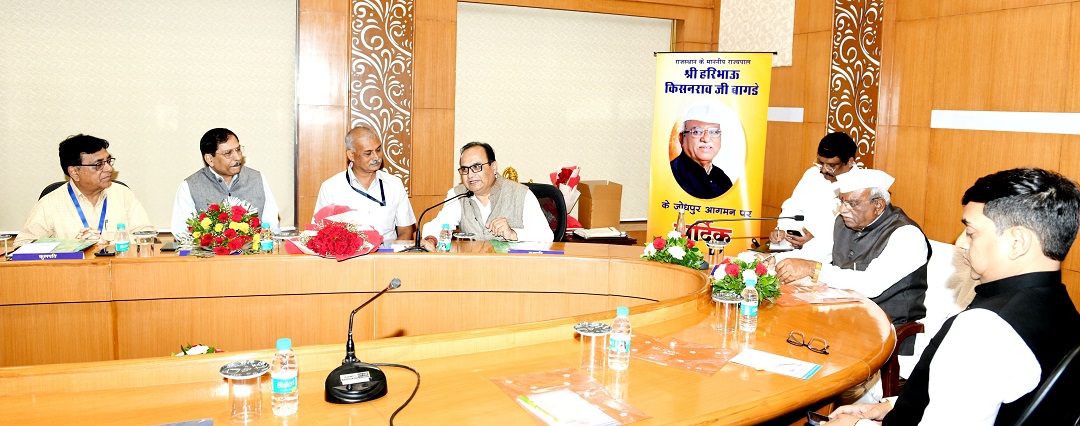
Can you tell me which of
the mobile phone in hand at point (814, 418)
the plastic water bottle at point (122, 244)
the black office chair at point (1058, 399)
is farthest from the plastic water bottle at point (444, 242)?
the black office chair at point (1058, 399)

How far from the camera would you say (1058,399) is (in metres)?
1.82

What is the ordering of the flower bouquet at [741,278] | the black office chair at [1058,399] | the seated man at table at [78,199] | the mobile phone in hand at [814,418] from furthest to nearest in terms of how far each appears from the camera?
the seated man at table at [78,199], the flower bouquet at [741,278], the mobile phone in hand at [814,418], the black office chair at [1058,399]

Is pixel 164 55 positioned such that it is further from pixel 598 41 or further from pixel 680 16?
pixel 680 16

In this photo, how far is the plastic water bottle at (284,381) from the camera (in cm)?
186

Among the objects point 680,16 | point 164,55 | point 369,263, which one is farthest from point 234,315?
point 680,16

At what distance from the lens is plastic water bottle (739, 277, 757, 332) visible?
9.12 ft

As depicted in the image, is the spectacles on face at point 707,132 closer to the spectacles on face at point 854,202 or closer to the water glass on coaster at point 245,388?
the spectacles on face at point 854,202

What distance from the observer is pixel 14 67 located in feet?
19.2

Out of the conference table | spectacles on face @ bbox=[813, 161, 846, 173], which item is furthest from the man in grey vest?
spectacles on face @ bbox=[813, 161, 846, 173]

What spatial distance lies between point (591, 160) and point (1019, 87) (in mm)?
3555

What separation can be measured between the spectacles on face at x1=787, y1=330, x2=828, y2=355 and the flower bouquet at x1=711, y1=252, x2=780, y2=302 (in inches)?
13.8

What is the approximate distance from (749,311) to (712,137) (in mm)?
3781

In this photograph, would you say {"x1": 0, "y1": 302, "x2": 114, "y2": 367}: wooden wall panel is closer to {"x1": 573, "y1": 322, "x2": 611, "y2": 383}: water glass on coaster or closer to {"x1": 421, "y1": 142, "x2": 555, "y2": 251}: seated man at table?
{"x1": 421, "y1": 142, "x2": 555, "y2": 251}: seated man at table

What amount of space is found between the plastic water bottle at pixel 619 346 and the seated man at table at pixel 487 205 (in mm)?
2085
